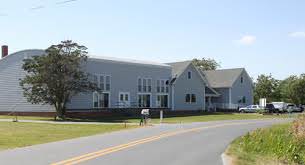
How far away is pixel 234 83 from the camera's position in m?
82.3

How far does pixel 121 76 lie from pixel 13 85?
12.7m

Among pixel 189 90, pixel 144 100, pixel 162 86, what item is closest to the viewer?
pixel 144 100

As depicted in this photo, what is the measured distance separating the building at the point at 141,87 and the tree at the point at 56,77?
450cm

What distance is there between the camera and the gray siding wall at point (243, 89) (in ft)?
272

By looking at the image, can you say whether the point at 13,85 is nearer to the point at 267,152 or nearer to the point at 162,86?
the point at 162,86

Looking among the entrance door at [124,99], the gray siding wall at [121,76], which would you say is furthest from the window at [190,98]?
the entrance door at [124,99]

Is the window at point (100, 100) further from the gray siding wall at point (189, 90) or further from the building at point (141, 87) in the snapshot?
the gray siding wall at point (189, 90)

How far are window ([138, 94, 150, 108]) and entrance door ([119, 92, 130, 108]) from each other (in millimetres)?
Answer: 2048

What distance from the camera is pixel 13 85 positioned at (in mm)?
56094

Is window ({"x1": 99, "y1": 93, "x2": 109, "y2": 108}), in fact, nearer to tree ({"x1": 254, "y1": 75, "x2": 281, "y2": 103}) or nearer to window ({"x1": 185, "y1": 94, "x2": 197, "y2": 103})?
window ({"x1": 185, "y1": 94, "x2": 197, "y2": 103})

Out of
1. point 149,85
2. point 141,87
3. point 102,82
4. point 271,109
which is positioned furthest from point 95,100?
point 271,109

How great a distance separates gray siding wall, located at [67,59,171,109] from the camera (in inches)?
2267

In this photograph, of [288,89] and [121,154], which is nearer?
[121,154]

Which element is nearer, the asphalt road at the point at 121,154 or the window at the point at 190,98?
the asphalt road at the point at 121,154
